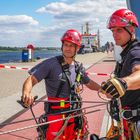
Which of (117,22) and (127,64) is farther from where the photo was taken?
(117,22)

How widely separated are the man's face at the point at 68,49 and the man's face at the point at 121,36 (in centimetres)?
105

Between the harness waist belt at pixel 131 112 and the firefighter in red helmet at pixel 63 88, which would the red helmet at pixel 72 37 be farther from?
the harness waist belt at pixel 131 112

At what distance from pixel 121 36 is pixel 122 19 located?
193 mm

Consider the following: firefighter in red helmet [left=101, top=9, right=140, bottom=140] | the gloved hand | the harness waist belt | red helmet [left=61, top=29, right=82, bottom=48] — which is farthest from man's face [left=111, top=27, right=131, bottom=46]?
red helmet [left=61, top=29, right=82, bottom=48]

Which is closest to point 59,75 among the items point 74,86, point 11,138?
point 74,86

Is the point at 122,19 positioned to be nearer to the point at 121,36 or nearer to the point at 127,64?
the point at 121,36

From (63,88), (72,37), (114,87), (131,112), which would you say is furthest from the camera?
(72,37)

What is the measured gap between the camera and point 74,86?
15.1 feet

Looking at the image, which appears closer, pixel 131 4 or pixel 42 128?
pixel 42 128

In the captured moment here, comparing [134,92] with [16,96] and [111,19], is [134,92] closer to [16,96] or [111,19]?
[111,19]

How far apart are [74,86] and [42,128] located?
0.68m

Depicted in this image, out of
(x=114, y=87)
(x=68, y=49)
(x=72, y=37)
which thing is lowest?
(x=114, y=87)

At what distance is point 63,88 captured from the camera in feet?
15.0

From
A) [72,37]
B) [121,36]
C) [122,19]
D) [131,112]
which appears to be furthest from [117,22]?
[72,37]
